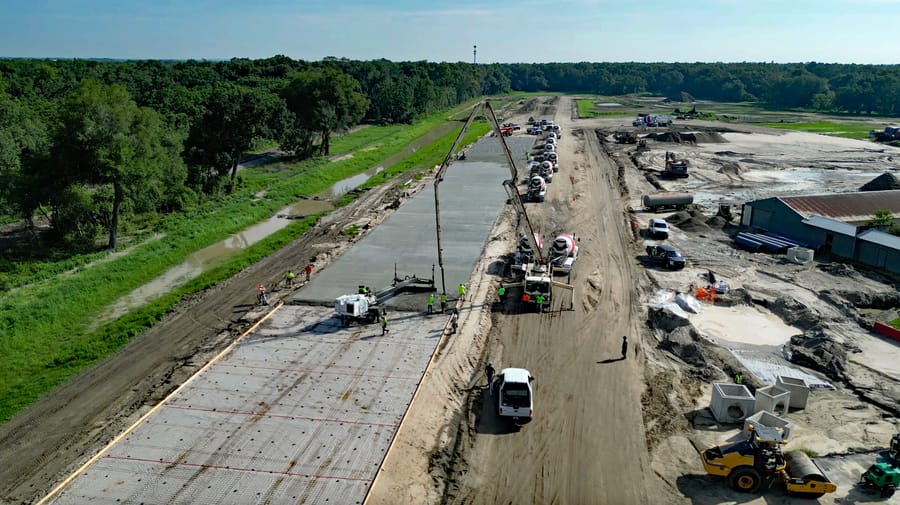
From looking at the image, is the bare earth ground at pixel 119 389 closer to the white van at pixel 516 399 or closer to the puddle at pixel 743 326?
the white van at pixel 516 399

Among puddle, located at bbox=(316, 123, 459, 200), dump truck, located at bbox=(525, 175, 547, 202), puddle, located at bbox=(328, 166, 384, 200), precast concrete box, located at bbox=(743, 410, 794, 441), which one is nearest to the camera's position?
precast concrete box, located at bbox=(743, 410, 794, 441)

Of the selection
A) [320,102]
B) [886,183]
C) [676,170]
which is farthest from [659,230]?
[320,102]

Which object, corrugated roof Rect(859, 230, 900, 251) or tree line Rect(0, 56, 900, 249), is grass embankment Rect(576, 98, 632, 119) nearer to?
tree line Rect(0, 56, 900, 249)

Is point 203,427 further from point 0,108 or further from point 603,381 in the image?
point 0,108

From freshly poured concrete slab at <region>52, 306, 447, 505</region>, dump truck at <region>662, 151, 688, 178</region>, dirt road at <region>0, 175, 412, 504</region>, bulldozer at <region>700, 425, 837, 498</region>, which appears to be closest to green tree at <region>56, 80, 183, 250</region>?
dirt road at <region>0, 175, 412, 504</region>

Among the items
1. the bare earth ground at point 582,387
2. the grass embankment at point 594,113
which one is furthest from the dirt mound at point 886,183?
the grass embankment at point 594,113
